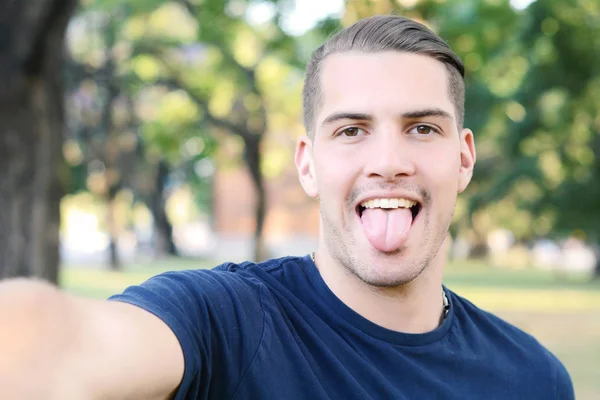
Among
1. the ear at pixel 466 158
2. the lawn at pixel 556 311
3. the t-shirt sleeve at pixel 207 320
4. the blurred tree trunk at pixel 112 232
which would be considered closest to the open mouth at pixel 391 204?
the ear at pixel 466 158

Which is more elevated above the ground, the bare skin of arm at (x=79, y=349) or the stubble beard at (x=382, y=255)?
the stubble beard at (x=382, y=255)

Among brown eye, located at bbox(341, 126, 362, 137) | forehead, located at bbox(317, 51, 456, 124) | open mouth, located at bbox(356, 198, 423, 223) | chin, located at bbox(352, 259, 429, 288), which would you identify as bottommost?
chin, located at bbox(352, 259, 429, 288)

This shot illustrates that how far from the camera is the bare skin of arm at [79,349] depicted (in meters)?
1.43

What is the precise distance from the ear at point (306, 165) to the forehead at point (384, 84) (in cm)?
17

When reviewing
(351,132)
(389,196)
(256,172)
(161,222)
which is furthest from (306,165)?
(161,222)

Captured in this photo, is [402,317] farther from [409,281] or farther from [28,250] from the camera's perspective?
[28,250]

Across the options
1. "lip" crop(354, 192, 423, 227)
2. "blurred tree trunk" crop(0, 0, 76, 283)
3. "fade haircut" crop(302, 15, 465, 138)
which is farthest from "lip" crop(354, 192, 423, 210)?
"blurred tree trunk" crop(0, 0, 76, 283)

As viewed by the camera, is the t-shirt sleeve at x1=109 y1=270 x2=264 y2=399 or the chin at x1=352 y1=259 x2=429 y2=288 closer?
the t-shirt sleeve at x1=109 y1=270 x2=264 y2=399

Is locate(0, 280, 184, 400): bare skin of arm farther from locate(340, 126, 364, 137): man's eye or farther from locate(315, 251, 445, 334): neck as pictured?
locate(340, 126, 364, 137): man's eye

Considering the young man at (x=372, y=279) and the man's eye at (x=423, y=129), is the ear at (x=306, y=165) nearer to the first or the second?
the young man at (x=372, y=279)

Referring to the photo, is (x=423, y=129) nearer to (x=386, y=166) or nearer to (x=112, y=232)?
(x=386, y=166)

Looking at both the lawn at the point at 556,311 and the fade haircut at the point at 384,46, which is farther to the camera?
the lawn at the point at 556,311

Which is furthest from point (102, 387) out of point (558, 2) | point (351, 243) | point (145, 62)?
point (145, 62)

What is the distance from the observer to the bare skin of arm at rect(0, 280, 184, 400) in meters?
1.43
